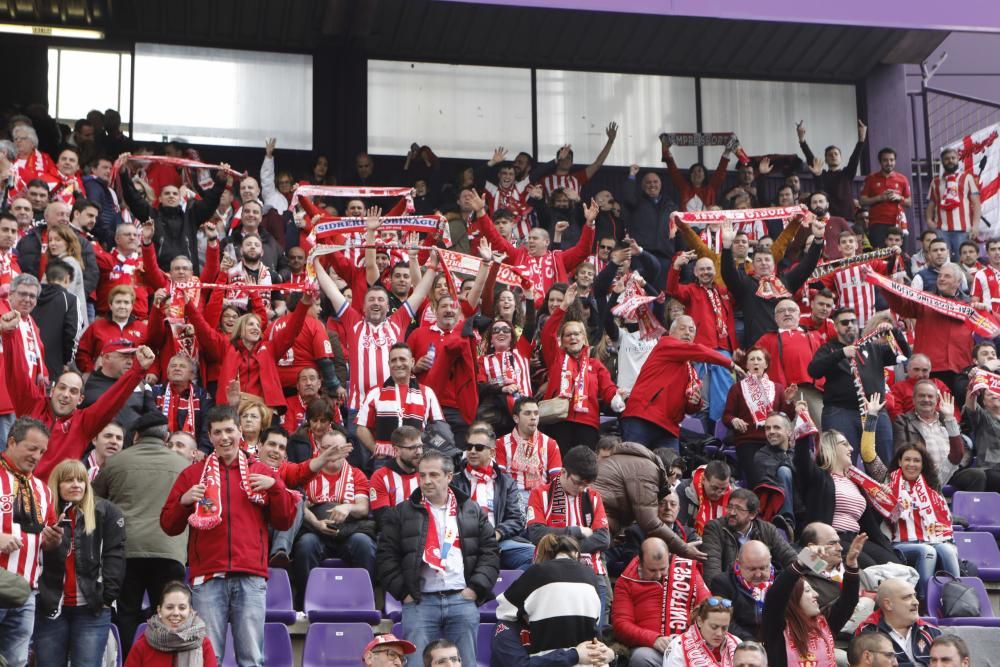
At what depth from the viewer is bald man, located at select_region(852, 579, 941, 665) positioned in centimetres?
910

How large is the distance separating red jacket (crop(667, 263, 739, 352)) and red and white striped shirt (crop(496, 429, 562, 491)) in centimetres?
325

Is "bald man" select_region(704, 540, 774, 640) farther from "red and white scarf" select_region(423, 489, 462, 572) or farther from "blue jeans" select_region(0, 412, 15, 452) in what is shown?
"blue jeans" select_region(0, 412, 15, 452)

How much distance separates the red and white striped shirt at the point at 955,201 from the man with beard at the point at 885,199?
1.20 ft

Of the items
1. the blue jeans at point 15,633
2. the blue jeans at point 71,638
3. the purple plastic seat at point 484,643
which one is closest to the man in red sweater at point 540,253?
the purple plastic seat at point 484,643

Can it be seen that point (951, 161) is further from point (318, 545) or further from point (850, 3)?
point (318, 545)

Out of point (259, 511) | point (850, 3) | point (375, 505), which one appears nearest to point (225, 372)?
point (375, 505)

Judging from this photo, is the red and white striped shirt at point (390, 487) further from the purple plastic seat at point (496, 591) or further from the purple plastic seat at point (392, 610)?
the purple plastic seat at point (496, 591)

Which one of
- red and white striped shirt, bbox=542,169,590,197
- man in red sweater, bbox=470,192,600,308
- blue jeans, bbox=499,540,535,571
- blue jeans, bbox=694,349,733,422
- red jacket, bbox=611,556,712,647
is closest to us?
red jacket, bbox=611,556,712,647

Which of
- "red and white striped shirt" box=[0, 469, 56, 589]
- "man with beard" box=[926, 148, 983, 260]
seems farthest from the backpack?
"man with beard" box=[926, 148, 983, 260]

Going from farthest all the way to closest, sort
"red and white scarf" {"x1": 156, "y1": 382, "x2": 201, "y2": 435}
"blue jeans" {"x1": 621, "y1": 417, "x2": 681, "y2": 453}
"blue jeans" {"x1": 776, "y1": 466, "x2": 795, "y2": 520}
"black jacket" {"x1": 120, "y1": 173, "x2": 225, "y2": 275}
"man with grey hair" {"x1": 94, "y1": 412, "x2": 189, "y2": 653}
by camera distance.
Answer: "black jacket" {"x1": 120, "y1": 173, "x2": 225, "y2": 275} → "blue jeans" {"x1": 621, "y1": 417, "x2": 681, "y2": 453} → "red and white scarf" {"x1": 156, "y1": 382, "x2": 201, "y2": 435} → "blue jeans" {"x1": 776, "y1": 466, "x2": 795, "y2": 520} → "man with grey hair" {"x1": 94, "y1": 412, "x2": 189, "y2": 653}

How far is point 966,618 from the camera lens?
1087cm

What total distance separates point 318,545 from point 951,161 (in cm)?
1233

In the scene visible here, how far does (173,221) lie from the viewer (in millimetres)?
15094

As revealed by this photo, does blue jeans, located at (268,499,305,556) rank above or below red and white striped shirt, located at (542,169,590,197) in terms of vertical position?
below
